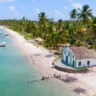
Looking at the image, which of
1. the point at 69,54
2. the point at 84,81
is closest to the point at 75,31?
the point at 69,54

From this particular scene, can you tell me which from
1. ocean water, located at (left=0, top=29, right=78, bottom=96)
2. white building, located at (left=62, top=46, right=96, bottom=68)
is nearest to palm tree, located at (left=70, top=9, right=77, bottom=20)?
white building, located at (left=62, top=46, right=96, bottom=68)

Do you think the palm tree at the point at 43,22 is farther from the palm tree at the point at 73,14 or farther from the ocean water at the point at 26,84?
the ocean water at the point at 26,84

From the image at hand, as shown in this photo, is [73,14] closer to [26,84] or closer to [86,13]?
[86,13]

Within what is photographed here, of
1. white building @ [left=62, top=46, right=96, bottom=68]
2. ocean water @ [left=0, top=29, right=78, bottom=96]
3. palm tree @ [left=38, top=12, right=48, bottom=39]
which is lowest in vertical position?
ocean water @ [left=0, top=29, right=78, bottom=96]

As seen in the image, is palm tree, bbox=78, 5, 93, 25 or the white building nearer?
the white building

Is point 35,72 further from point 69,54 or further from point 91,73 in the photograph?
point 91,73

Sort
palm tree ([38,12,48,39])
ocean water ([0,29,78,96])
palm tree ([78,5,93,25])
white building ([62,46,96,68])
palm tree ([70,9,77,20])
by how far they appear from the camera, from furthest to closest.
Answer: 1. palm tree ([70,9,77,20])
2. palm tree ([38,12,48,39])
3. palm tree ([78,5,93,25])
4. white building ([62,46,96,68])
5. ocean water ([0,29,78,96])

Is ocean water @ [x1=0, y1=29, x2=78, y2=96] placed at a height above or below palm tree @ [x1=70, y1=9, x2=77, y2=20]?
below

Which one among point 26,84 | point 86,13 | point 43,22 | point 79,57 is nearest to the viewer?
point 26,84

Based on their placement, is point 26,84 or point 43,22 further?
point 43,22

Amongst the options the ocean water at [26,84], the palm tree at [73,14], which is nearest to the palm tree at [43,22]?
the palm tree at [73,14]

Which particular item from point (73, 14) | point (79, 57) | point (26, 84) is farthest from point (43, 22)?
point (26, 84)

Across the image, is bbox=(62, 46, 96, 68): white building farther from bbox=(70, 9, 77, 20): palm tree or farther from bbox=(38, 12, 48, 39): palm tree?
bbox=(70, 9, 77, 20): palm tree
